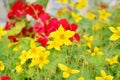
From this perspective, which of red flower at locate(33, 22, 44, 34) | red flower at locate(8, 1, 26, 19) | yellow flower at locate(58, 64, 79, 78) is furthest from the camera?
red flower at locate(8, 1, 26, 19)

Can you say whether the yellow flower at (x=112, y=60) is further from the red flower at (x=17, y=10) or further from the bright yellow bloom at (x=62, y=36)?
the red flower at (x=17, y=10)

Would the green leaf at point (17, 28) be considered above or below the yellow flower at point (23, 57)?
above

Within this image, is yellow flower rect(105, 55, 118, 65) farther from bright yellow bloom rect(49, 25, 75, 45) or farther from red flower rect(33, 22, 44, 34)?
red flower rect(33, 22, 44, 34)

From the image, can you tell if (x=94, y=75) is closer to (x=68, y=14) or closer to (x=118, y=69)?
(x=118, y=69)

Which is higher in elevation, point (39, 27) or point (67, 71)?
point (39, 27)

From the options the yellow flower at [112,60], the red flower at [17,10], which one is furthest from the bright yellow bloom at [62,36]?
the red flower at [17,10]

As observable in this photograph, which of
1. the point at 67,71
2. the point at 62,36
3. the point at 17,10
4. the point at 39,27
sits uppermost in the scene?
the point at 17,10

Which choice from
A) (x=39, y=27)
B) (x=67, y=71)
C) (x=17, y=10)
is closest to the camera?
(x=67, y=71)

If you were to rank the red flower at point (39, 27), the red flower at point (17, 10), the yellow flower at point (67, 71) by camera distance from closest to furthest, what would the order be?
the yellow flower at point (67, 71) → the red flower at point (39, 27) → the red flower at point (17, 10)

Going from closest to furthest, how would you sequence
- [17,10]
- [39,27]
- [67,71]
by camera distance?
[67,71], [39,27], [17,10]

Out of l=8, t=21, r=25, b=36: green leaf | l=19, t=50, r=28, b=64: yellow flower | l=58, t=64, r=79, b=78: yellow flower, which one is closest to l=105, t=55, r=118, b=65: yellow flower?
l=58, t=64, r=79, b=78: yellow flower

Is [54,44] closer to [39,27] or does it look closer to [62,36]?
[62,36]

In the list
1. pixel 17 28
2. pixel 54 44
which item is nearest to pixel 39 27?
pixel 17 28

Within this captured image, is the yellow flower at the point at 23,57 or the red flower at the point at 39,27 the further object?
the red flower at the point at 39,27
